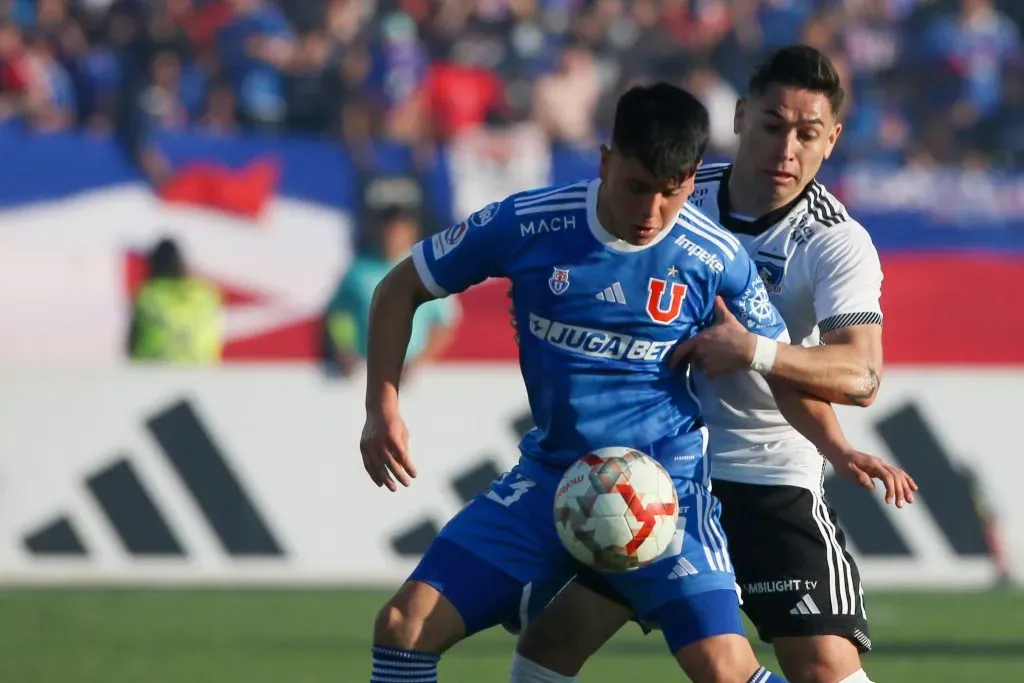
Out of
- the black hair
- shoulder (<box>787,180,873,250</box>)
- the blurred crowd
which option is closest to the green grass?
the black hair

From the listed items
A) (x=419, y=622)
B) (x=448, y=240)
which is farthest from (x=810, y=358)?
(x=419, y=622)

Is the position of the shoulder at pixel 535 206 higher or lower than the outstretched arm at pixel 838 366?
higher

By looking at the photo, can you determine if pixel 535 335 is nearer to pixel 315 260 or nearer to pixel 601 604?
pixel 601 604

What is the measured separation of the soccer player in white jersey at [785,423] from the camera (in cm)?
565

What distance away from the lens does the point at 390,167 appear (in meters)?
15.6

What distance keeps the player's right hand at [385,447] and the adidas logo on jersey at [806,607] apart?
1.31 metres

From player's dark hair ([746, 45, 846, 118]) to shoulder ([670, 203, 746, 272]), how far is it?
67 cm

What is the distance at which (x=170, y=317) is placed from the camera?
1347 cm

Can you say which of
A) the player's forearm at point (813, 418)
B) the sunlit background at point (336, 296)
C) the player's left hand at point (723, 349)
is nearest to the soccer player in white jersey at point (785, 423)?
the player's forearm at point (813, 418)

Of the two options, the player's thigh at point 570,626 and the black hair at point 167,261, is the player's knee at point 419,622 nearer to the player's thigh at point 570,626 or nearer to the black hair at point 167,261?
the player's thigh at point 570,626

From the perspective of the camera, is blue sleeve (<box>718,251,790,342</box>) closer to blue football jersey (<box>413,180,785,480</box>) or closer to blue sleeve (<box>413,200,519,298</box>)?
blue football jersey (<box>413,180,785,480</box>)

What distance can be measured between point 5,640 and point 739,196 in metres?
5.10

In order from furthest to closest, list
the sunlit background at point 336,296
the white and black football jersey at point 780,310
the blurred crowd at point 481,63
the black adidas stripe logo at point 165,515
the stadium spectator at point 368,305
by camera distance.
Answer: the blurred crowd at point 481,63 < the stadium spectator at point 368,305 < the black adidas stripe logo at point 165,515 < the sunlit background at point 336,296 < the white and black football jersey at point 780,310

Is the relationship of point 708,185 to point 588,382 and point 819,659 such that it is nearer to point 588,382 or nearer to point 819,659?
point 588,382
